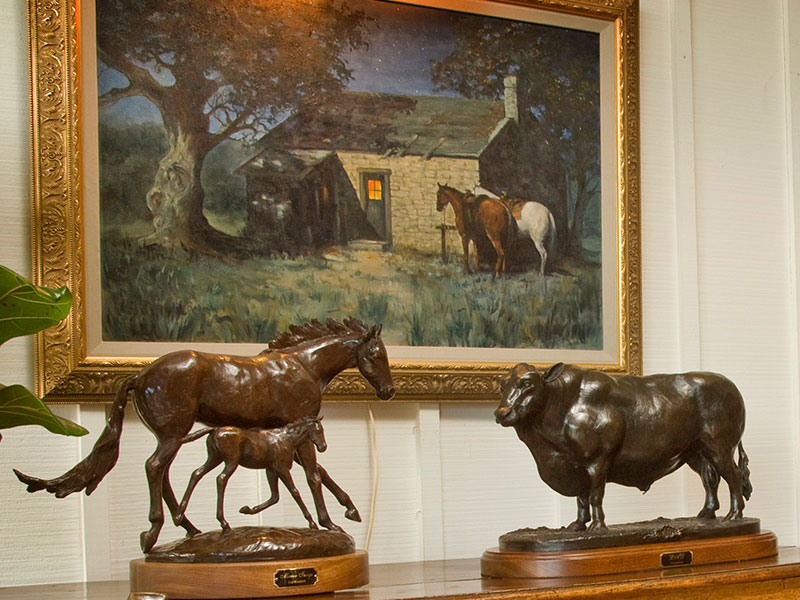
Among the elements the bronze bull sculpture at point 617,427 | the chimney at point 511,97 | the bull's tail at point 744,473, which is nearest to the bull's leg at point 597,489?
the bronze bull sculpture at point 617,427

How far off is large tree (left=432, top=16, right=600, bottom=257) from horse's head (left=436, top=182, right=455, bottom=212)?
7.7 inches

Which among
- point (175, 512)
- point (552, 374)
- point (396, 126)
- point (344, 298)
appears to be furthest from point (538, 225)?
point (175, 512)

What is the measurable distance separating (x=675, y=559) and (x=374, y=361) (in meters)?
0.77

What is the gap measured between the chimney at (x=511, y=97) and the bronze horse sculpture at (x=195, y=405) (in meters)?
1.17

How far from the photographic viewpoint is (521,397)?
2.38 metres

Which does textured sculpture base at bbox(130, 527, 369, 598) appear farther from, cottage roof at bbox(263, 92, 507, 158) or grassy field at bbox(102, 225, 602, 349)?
cottage roof at bbox(263, 92, 507, 158)

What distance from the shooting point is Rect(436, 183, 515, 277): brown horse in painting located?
300 centimetres

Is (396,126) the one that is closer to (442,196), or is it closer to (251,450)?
(442,196)

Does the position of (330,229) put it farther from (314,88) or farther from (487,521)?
(487,521)

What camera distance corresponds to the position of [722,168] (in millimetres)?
3410

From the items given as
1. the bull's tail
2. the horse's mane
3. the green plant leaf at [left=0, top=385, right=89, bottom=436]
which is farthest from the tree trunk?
the bull's tail

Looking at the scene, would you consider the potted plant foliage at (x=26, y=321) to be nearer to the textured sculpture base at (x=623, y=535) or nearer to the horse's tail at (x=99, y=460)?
the horse's tail at (x=99, y=460)

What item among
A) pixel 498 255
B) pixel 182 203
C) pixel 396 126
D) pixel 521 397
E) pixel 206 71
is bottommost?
pixel 521 397

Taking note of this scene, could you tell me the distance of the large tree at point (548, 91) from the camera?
3076mm
